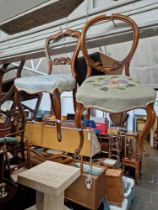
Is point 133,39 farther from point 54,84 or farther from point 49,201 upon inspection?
point 49,201

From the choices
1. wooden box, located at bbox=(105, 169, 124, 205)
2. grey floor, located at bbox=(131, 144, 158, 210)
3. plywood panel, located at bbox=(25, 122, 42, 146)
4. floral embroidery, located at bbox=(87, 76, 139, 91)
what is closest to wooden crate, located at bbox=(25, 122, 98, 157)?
plywood panel, located at bbox=(25, 122, 42, 146)

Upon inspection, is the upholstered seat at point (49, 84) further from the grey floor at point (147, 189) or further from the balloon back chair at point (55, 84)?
the grey floor at point (147, 189)

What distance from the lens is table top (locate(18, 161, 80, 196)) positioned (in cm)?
118

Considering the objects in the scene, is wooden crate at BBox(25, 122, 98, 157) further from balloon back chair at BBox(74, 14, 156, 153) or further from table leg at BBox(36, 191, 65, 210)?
balloon back chair at BBox(74, 14, 156, 153)

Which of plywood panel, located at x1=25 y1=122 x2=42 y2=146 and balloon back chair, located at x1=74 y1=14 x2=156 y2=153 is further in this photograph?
plywood panel, located at x1=25 y1=122 x2=42 y2=146

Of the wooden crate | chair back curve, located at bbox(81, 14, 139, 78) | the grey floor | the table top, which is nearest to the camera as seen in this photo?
chair back curve, located at bbox(81, 14, 139, 78)

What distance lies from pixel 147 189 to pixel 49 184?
3986mm

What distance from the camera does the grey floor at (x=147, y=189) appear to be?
3.71 metres

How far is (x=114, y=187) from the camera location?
309 centimetres

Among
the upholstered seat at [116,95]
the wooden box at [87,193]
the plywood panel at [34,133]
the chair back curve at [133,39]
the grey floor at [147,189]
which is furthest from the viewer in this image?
the plywood panel at [34,133]

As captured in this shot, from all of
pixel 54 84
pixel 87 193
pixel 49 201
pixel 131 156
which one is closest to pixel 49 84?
pixel 54 84

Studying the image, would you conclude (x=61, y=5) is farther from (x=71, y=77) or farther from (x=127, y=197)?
(x=127, y=197)

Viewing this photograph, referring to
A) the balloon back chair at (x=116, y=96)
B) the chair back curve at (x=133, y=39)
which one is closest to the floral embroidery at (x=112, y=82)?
the balloon back chair at (x=116, y=96)

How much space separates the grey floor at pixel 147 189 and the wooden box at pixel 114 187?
31.1 inches
